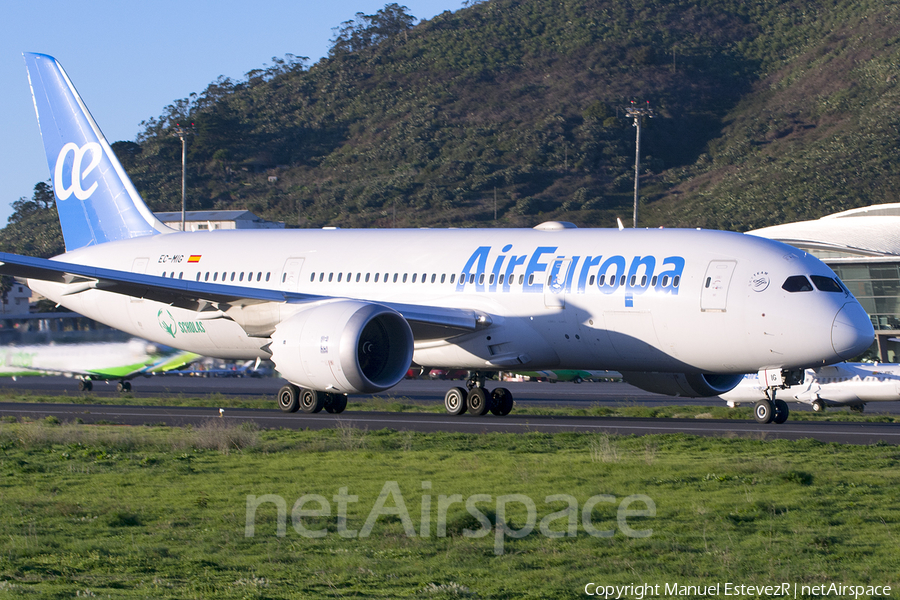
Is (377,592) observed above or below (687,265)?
below

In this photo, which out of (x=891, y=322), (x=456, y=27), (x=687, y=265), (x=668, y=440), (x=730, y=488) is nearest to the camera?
(x=730, y=488)

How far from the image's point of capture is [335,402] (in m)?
27.1

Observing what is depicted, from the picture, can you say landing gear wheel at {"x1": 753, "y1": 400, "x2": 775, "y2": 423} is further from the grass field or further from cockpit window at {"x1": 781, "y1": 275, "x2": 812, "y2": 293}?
the grass field

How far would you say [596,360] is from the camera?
2477cm

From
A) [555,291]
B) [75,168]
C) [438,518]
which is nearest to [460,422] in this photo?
[555,291]

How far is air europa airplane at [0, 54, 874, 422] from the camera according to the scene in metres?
22.4

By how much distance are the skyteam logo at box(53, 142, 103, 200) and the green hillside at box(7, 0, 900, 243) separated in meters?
84.4

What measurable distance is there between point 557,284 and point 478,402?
4237 mm

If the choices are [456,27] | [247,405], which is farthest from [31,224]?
[247,405]

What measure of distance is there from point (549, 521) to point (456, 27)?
181 m

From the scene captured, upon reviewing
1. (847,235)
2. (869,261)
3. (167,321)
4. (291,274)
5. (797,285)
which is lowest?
(167,321)

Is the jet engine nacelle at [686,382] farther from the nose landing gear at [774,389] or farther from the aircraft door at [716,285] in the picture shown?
the aircraft door at [716,285]

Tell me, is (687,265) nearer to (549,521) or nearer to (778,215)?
(549,521)

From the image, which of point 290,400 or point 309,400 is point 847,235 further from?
point 309,400
